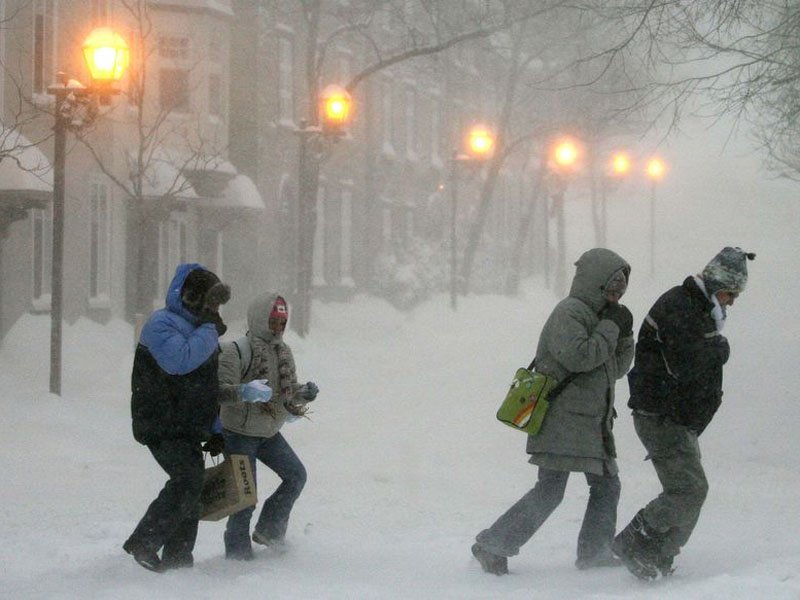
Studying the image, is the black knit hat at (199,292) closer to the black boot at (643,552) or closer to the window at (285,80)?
the black boot at (643,552)

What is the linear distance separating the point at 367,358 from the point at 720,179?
2533 inches

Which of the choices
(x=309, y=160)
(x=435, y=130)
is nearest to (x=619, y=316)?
(x=309, y=160)

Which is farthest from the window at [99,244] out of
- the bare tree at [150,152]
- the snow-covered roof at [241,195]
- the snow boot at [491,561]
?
the snow boot at [491,561]

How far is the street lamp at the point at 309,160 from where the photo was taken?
2216cm

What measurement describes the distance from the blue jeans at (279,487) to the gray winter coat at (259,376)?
0.07 m

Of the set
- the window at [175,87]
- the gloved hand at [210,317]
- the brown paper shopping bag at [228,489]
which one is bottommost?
the brown paper shopping bag at [228,489]

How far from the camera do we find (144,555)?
22.4ft

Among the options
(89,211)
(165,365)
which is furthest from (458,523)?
(89,211)

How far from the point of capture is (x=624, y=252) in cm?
6550

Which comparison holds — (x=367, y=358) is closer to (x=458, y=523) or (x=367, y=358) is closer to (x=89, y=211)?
(x=89, y=211)

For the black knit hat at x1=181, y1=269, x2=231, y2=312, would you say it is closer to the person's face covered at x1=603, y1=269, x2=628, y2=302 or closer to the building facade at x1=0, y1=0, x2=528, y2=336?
the person's face covered at x1=603, y1=269, x2=628, y2=302

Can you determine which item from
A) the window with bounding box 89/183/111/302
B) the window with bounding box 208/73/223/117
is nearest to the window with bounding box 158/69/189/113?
the window with bounding box 208/73/223/117

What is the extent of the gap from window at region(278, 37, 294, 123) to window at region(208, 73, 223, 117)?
14.9ft

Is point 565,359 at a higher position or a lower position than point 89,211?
lower
